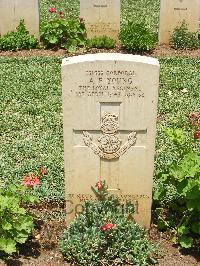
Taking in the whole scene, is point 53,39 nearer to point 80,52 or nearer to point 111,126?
point 80,52

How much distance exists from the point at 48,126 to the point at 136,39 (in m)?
3.87

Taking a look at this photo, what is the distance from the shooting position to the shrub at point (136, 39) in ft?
35.1

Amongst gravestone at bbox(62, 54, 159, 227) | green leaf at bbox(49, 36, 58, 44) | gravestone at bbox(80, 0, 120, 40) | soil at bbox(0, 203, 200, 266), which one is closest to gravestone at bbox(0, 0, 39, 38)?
green leaf at bbox(49, 36, 58, 44)

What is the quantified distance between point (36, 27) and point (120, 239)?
7.28 meters

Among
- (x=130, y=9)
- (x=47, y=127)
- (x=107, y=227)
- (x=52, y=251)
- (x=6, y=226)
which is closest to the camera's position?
(x=6, y=226)

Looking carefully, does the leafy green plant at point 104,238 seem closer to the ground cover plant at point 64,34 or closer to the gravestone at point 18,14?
the ground cover plant at point 64,34

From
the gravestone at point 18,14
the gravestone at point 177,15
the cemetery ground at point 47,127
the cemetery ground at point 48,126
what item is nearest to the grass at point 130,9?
the gravestone at point 177,15

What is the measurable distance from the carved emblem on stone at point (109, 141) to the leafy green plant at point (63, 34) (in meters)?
6.25

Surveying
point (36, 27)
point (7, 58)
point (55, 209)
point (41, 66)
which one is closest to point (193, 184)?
point (55, 209)

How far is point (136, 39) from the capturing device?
10711 mm

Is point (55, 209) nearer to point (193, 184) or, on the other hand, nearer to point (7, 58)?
point (193, 184)

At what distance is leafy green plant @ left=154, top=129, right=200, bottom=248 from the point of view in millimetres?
4660

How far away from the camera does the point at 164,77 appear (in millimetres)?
9422

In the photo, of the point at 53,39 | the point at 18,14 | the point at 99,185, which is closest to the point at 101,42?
the point at 53,39
